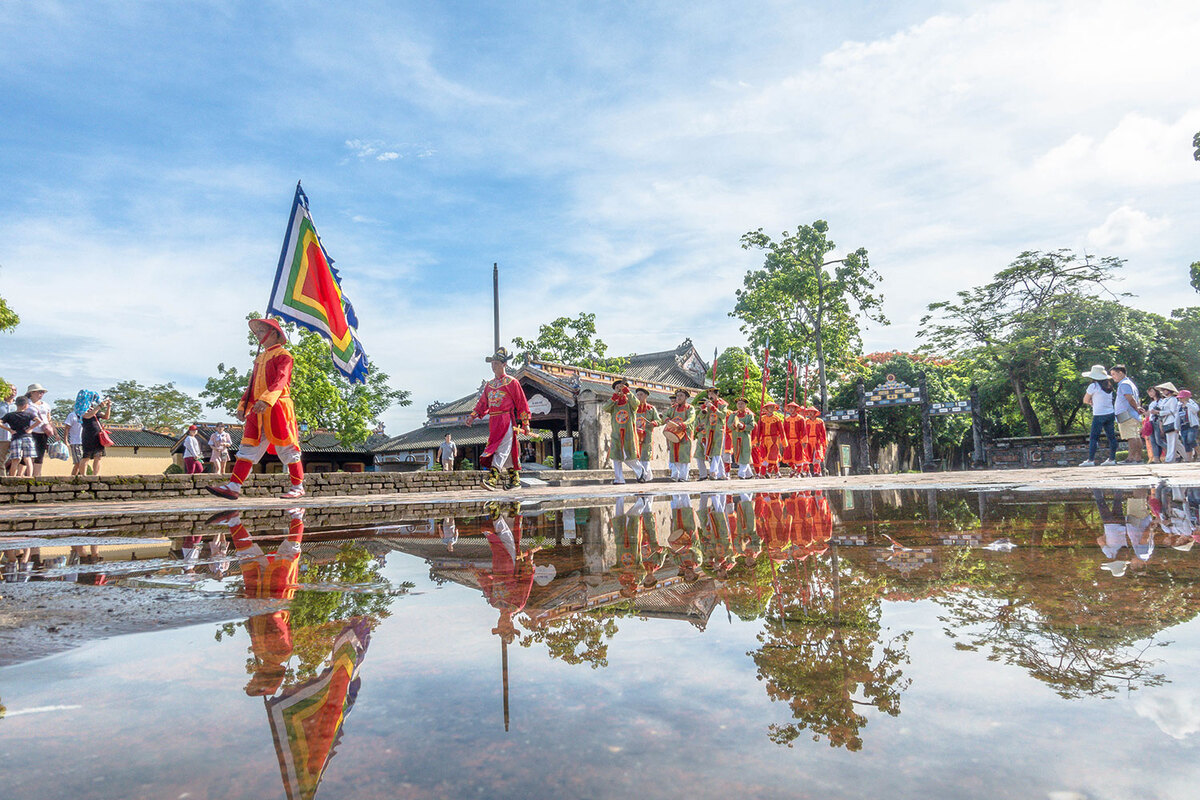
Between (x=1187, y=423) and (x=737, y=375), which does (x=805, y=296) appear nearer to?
(x=737, y=375)

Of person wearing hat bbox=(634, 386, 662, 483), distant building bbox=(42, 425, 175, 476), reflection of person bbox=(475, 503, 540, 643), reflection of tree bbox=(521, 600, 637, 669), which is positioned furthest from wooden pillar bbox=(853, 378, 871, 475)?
distant building bbox=(42, 425, 175, 476)

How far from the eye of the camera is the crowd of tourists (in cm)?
1180

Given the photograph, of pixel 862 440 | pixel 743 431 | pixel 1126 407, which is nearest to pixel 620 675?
pixel 1126 407

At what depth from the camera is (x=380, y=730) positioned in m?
1.06

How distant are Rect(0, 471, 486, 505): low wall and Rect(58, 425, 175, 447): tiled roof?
32298 millimetres

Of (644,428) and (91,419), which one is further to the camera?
(644,428)

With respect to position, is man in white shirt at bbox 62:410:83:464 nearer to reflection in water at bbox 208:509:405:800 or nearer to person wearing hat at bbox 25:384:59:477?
person wearing hat at bbox 25:384:59:477

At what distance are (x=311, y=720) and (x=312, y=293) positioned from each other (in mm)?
8508

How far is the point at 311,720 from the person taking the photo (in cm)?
111

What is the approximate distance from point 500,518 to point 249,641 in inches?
142

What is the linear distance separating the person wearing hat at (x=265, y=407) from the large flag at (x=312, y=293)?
1620mm

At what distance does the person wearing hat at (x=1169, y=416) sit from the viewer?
11.8 m

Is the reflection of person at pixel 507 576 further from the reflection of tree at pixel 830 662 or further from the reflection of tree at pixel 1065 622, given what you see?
the reflection of tree at pixel 1065 622

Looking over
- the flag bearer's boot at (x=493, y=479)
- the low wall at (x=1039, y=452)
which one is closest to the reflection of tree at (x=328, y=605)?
the flag bearer's boot at (x=493, y=479)
